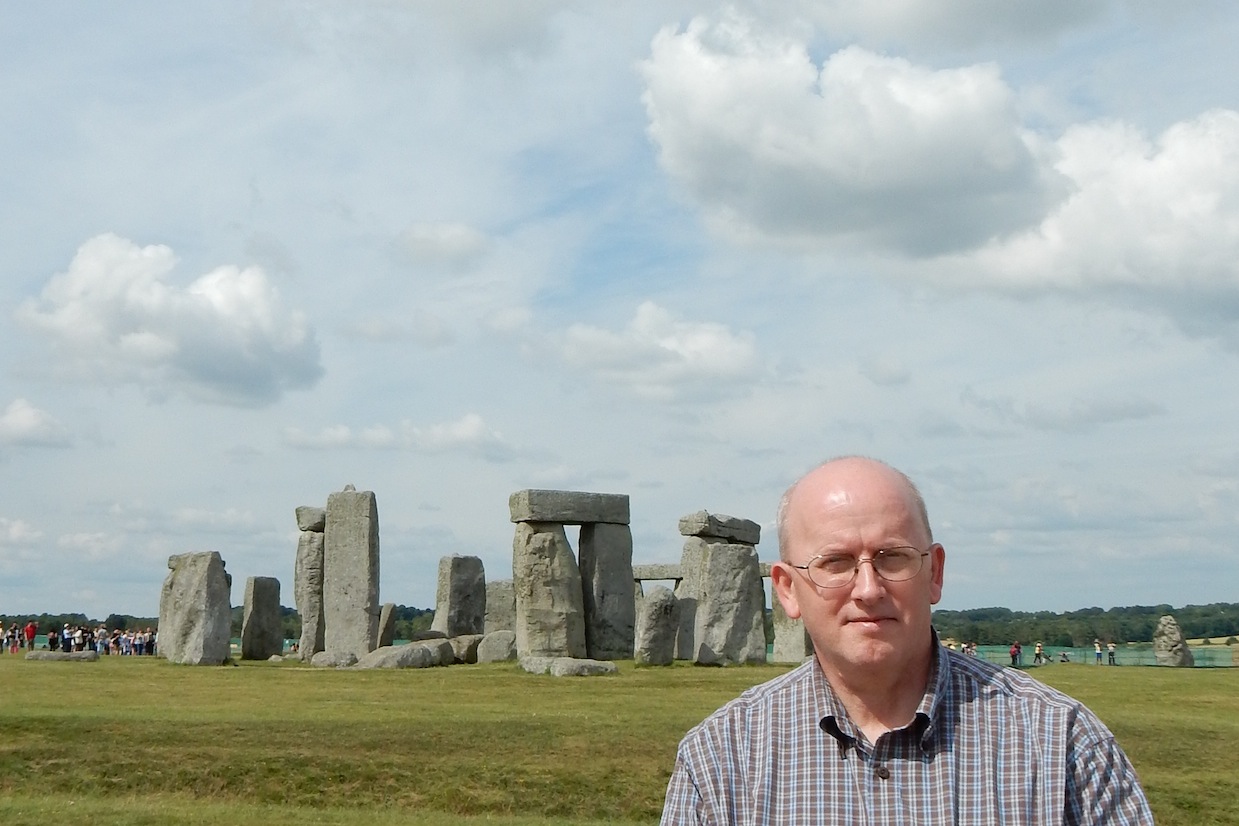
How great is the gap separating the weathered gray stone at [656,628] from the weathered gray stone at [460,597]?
7.81 metres

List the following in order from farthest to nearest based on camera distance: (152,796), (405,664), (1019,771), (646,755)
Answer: (405,664) → (646,755) → (152,796) → (1019,771)

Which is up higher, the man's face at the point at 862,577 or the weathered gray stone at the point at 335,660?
the man's face at the point at 862,577

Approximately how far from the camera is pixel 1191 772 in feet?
42.6

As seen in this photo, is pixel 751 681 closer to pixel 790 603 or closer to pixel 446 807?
pixel 446 807

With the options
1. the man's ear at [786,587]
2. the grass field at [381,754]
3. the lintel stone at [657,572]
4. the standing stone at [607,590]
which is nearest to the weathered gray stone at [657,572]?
the lintel stone at [657,572]

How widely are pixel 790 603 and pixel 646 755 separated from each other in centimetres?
982

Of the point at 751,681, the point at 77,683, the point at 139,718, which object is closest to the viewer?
the point at 139,718

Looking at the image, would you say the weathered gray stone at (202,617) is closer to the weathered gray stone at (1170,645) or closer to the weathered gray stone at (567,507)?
the weathered gray stone at (567,507)

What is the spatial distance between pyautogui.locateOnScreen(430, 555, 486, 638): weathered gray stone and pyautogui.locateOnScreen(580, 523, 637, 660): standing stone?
5487mm

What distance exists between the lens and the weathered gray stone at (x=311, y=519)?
2945 cm

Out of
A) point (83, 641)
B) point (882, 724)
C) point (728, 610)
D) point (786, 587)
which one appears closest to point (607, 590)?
point (728, 610)

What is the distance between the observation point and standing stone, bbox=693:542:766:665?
84.9 feet

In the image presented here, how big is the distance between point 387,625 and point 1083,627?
125 ft

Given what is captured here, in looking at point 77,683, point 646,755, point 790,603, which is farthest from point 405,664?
point 790,603
